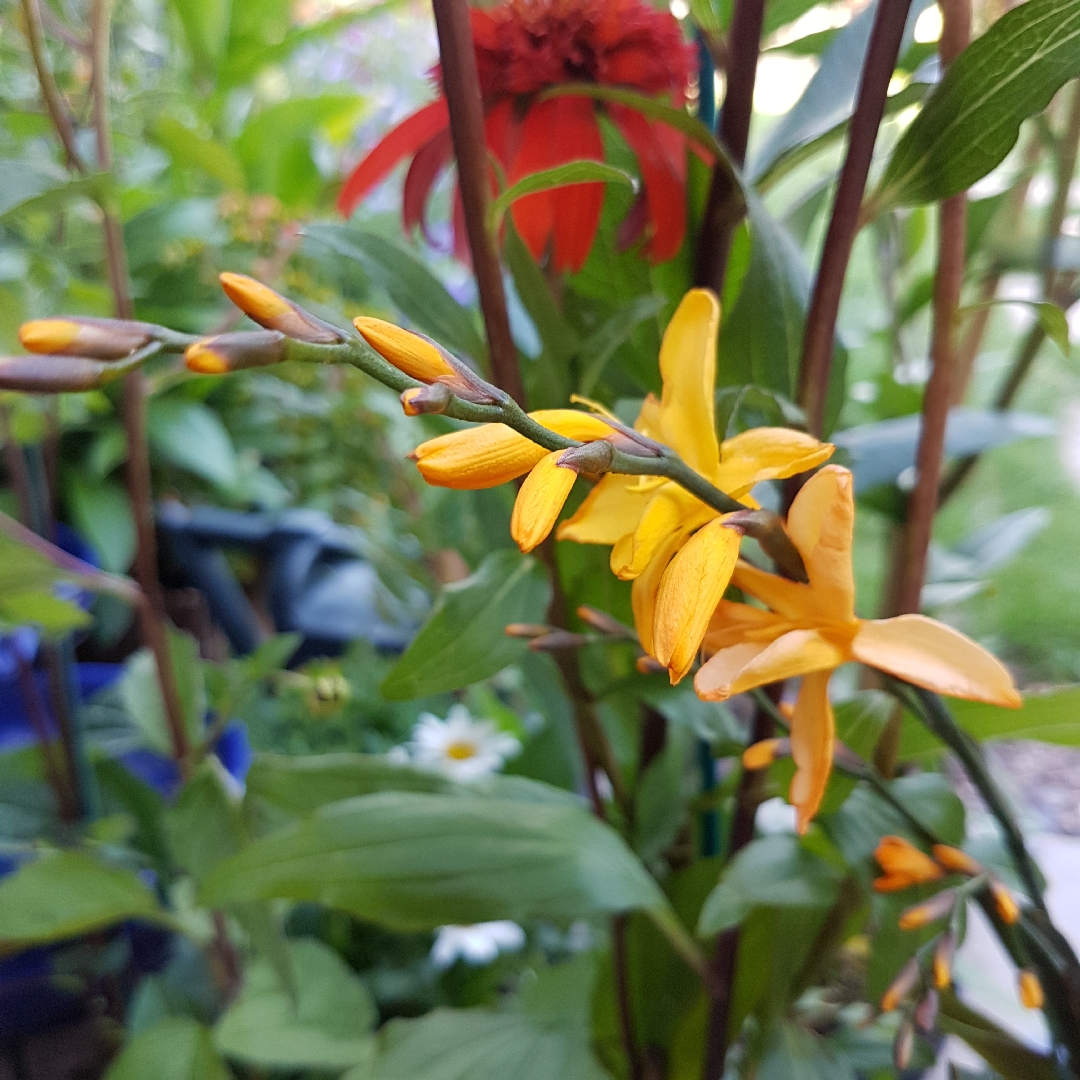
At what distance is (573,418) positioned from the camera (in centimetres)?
13

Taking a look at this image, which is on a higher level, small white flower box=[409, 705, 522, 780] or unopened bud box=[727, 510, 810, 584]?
unopened bud box=[727, 510, 810, 584]

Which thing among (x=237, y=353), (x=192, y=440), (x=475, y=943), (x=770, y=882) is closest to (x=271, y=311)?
(x=237, y=353)

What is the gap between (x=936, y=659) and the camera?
0.13 metres

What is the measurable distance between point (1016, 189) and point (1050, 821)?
45 cm

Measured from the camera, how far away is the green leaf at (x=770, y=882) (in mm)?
239

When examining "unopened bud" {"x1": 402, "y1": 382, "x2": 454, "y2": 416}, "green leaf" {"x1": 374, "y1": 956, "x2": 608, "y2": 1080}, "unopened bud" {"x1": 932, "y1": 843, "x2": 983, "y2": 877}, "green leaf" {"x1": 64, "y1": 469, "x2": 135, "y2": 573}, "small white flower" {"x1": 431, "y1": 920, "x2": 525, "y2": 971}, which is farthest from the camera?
"green leaf" {"x1": 64, "y1": 469, "x2": 135, "y2": 573}

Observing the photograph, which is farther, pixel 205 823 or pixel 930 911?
pixel 205 823

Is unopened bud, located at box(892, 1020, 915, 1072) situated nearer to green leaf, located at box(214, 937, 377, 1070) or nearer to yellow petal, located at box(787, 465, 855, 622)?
yellow petal, located at box(787, 465, 855, 622)

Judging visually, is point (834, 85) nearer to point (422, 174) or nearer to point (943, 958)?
point (422, 174)

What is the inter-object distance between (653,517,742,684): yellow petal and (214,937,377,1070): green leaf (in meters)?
0.29

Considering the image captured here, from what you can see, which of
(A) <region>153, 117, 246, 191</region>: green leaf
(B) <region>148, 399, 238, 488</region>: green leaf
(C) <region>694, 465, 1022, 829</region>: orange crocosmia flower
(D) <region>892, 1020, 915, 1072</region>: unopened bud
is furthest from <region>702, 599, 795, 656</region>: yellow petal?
(B) <region>148, 399, 238, 488</region>: green leaf

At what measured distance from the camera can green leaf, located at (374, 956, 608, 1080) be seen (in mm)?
309

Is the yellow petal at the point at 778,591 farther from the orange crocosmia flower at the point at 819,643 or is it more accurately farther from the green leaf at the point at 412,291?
the green leaf at the point at 412,291

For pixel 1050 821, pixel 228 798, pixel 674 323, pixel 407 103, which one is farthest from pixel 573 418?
pixel 407 103
